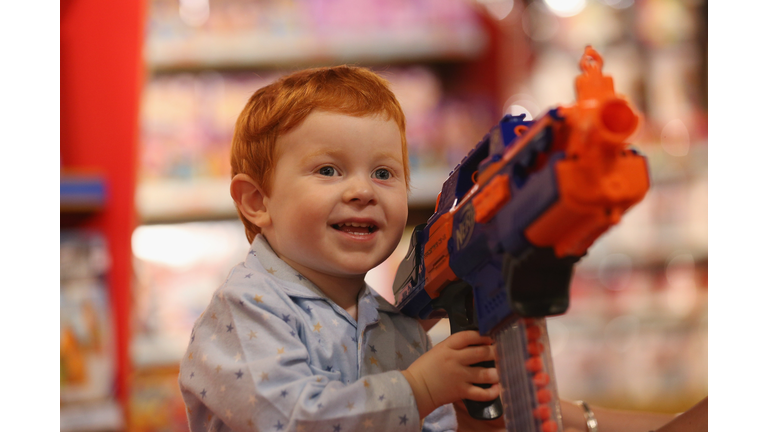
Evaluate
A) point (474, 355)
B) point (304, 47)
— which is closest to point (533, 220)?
point (474, 355)

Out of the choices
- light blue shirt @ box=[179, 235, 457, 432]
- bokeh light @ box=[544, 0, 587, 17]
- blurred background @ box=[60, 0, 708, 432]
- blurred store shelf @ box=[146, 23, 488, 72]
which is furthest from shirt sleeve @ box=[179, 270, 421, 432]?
bokeh light @ box=[544, 0, 587, 17]

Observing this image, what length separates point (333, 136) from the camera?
29.6 inches

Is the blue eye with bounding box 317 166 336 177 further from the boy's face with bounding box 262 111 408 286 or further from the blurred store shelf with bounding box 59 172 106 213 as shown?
the blurred store shelf with bounding box 59 172 106 213

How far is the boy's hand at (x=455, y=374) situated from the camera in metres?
0.64

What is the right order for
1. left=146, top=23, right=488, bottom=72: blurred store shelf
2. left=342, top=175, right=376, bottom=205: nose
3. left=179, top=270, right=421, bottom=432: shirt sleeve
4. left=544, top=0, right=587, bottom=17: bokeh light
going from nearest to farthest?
left=179, top=270, right=421, bottom=432: shirt sleeve, left=342, top=175, right=376, bottom=205: nose, left=146, top=23, right=488, bottom=72: blurred store shelf, left=544, top=0, right=587, bottom=17: bokeh light

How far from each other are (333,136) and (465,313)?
0.89 feet

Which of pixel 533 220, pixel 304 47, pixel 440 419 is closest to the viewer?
pixel 533 220

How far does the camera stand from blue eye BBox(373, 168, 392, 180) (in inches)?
31.5

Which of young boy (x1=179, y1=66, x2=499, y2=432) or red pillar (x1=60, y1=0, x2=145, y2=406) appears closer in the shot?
young boy (x1=179, y1=66, x2=499, y2=432)

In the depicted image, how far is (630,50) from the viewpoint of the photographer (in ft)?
6.55

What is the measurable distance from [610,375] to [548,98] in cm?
94

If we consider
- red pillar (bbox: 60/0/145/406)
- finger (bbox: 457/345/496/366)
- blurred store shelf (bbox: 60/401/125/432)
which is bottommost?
blurred store shelf (bbox: 60/401/125/432)

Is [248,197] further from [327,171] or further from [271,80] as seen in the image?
[271,80]

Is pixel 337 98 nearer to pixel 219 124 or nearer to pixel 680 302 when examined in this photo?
pixel 219 124
